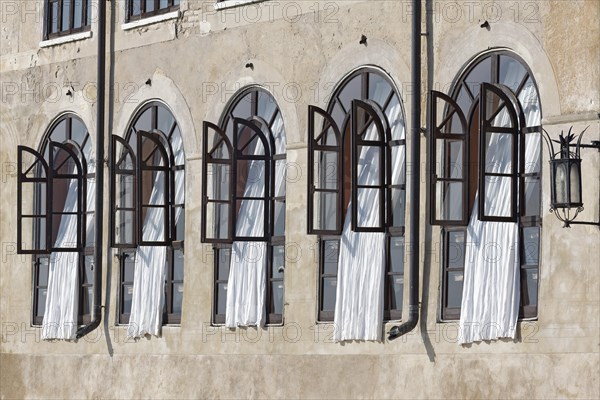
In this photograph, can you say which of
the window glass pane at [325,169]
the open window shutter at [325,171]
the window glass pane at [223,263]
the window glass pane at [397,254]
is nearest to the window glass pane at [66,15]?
the window glass pane at [223,263]

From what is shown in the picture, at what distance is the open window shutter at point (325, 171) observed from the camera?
65.9ft

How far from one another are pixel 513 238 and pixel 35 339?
9.26 m

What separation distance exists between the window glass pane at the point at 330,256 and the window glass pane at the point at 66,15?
643cm

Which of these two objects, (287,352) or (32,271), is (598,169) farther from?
(32,271)

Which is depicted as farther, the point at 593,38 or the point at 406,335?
the point at 406,335

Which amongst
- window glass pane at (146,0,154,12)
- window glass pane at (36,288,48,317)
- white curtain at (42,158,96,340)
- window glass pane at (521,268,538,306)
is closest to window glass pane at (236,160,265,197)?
window glass pane at (146,0,154,12)

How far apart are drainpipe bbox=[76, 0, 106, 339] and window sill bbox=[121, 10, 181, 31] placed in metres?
0.43

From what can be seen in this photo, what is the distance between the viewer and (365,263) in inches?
798

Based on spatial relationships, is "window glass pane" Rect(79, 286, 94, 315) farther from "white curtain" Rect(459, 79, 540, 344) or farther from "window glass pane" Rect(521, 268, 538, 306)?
"window glass pane" Rect(521, 268, 538, 306)

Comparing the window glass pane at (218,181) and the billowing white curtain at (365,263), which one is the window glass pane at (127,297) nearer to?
the window glass pane at (218,181)

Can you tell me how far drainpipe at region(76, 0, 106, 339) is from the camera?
24.0 meters

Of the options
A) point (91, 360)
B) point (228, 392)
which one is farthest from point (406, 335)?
point (91, 360)

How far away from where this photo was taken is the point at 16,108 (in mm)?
26156

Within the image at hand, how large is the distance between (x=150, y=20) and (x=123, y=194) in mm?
2302
